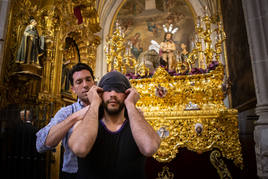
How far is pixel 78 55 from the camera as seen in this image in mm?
8312

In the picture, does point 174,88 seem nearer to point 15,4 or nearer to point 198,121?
point 198,121

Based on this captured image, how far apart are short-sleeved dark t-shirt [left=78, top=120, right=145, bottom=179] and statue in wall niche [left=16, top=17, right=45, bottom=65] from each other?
5.05 metres

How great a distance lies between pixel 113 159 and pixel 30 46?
5357mm

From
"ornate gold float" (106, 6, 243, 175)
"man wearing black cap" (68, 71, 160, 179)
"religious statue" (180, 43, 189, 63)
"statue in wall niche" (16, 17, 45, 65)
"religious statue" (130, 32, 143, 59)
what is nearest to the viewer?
"man wearing black cap" (68, 71, 160, 179)

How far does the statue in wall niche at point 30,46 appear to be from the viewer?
5.06 m

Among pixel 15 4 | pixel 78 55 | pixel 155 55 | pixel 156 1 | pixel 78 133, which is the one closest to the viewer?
pixel 78 133

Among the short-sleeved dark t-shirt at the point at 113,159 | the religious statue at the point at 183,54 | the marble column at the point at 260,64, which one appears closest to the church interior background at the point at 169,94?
the marble column at the point at 260,64

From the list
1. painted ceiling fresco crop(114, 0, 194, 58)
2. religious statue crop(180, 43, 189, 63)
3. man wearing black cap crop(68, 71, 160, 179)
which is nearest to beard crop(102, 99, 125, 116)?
man wearing black cap crop(68, 71, 160, 179)

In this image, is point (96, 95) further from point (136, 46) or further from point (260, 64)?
point (136, 46)

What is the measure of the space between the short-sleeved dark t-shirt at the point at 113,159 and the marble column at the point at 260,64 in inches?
87.3

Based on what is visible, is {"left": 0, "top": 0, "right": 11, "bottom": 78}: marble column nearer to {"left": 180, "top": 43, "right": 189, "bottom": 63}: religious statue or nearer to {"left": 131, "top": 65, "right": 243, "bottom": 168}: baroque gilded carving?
{"left": 131, "top": 65, "right": 243, "bottom": 168}: baroque gilded carving

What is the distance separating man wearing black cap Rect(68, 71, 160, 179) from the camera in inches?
35.8

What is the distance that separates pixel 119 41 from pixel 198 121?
7.56 ft

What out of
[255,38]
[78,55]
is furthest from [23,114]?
[78,55]
